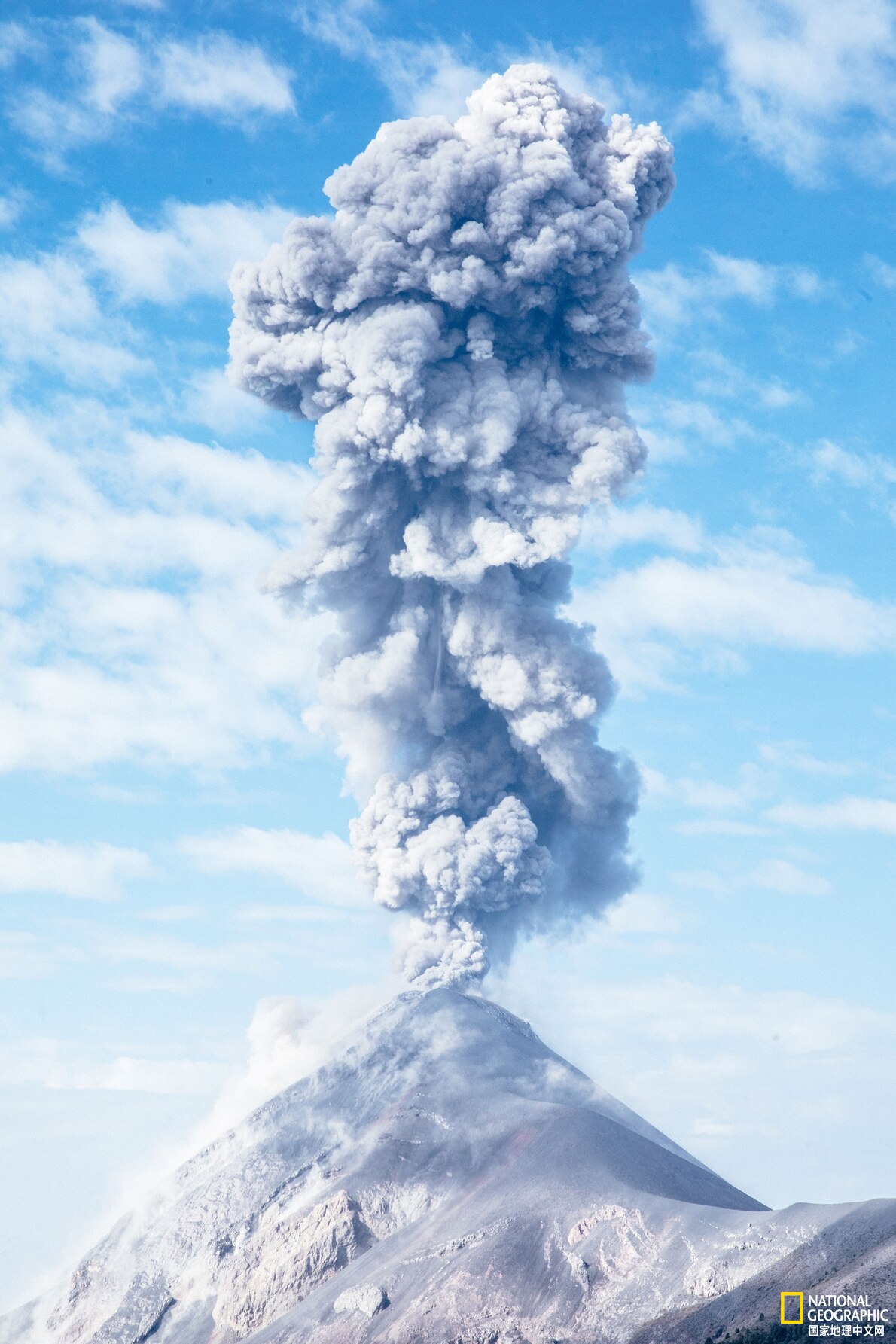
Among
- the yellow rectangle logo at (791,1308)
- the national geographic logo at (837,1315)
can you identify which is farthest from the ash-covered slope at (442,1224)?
the national geographic logo at (837,1315)

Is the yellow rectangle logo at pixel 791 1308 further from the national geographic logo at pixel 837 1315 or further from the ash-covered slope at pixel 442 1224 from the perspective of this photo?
the ash-covered slope at pixel 442 1224

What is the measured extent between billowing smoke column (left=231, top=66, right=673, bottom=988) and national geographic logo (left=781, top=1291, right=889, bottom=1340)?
121ft

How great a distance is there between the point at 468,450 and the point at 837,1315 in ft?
Result: 172

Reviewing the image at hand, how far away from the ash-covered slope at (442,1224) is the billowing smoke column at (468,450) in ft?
27.6

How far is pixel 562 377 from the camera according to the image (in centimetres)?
9438

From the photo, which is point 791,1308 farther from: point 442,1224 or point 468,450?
point 468,450

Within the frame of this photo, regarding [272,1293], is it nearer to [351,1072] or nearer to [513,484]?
[351,1072]

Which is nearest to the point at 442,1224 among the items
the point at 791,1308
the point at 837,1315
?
the point at 791,1308

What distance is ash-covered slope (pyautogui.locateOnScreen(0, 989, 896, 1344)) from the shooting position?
6384 centimetres

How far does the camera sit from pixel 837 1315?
53.7m

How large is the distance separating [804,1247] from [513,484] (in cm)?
4640

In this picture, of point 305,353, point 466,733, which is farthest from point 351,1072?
point 305,353

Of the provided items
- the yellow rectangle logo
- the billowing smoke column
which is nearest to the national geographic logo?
the yellow rectangle logo

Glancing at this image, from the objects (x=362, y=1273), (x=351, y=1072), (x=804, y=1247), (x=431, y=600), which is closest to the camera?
(x=804, y=1247)
